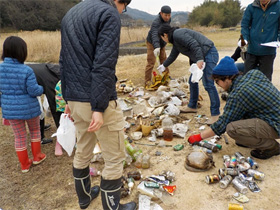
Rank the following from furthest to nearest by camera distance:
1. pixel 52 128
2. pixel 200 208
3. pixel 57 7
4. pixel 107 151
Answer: pixel 57 7 → pixel 52 128 → pixel 200 208 → pixel 107 151

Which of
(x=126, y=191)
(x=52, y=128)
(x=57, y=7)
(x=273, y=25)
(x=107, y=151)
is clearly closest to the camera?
(x=107, y=151)

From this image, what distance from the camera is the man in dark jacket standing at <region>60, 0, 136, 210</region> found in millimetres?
1331

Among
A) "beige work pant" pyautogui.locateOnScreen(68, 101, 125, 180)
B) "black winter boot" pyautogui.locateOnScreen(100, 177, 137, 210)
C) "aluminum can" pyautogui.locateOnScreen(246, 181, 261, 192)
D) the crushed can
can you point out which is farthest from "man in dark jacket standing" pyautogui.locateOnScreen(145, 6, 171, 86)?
"black winter boot" pyautogui.locateOnScreen(100, 177, 137, 210)

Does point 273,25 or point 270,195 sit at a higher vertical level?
point 273,25

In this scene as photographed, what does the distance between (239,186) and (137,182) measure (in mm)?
1029

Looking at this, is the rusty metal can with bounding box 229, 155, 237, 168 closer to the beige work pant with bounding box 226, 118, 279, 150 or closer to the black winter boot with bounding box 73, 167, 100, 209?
the beige work pant with bounding box 226, 118, 279, 150

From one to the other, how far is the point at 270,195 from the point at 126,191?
137 cm

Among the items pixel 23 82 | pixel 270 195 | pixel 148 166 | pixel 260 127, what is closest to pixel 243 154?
pixel 260 127

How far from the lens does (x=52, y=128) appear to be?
12.3ft

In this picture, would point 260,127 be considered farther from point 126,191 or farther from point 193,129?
point 126,191

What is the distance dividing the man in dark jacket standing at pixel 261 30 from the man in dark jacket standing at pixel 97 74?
268 cm

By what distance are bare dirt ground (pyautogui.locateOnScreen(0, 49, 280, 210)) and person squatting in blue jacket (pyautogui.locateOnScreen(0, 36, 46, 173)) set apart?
1.22ft

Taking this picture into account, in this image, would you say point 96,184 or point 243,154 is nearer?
point 96,184

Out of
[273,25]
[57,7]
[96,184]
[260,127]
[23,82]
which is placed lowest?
[96,184]
